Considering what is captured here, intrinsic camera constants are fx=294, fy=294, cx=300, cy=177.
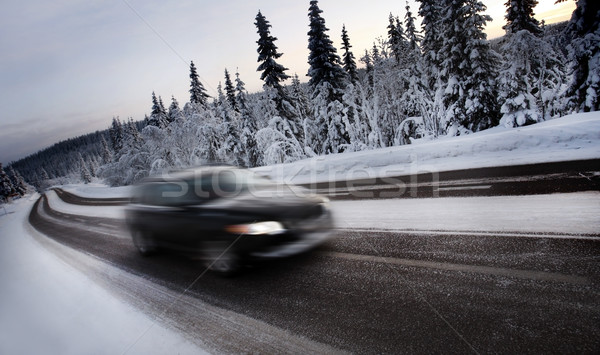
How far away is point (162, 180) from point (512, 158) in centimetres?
1012

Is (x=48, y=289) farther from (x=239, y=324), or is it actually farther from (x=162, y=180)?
(x=239, y=324)

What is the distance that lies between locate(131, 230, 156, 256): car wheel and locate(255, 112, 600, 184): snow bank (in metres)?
7.82

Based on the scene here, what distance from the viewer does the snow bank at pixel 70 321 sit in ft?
12.1

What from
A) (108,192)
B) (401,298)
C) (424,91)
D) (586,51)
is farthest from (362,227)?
(108,192)

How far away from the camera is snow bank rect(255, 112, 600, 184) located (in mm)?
8852

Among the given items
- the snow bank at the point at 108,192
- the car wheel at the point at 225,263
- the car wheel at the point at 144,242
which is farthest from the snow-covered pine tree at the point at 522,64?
the snow bank at the point at 108,192

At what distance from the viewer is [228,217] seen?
15.3 feet

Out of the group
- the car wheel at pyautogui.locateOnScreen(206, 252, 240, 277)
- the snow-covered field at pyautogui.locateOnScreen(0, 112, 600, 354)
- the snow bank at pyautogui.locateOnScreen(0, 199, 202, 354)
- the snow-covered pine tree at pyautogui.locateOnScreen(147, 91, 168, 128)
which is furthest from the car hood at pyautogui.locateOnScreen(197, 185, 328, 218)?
the snow-covered pine tree at pyautogui.locateOnScreen(147, 91, 168, 128)

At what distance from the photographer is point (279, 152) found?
2036 cm

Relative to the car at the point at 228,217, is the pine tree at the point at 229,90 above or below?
above

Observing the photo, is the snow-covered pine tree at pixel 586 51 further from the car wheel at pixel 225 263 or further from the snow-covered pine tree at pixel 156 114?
the snow-covered pine tree at pixel 156 114

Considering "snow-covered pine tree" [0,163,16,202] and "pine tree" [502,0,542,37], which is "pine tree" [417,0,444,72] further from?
"snow-covered pine tree" [0,163,16,202]

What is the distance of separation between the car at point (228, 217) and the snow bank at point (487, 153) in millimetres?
6910

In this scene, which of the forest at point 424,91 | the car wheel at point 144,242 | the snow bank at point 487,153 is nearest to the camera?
the car wheel at point 144,242
